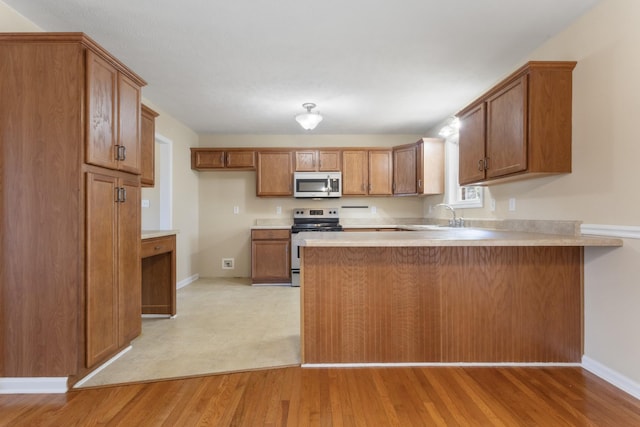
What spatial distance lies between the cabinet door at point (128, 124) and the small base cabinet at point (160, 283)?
1018 millimetres

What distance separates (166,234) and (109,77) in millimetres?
1451

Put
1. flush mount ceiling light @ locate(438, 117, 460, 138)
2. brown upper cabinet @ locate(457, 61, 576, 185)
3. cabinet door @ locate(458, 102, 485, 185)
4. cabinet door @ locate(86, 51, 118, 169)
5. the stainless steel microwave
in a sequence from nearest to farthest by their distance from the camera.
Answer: cabinet door @ locate(86, 51, 118, 169), brown upper cabinet @ locate(457, 61, 576, 185), cabinet door @ locate(458, 102, 485, 185), flush mount ceiling light @ locate(438, 117, 460, 138), the stainless steel microwave

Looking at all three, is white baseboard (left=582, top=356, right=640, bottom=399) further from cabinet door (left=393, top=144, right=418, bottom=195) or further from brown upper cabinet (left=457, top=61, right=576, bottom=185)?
cabinet door (left=393, top=144, right=418, bottom=195)

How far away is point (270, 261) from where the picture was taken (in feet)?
15.8

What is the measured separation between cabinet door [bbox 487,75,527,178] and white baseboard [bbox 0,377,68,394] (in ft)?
10.4

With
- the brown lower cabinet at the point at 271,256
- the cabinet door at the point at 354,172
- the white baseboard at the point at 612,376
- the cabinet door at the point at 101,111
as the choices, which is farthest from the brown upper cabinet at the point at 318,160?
the white baseboard at the point at 612,376

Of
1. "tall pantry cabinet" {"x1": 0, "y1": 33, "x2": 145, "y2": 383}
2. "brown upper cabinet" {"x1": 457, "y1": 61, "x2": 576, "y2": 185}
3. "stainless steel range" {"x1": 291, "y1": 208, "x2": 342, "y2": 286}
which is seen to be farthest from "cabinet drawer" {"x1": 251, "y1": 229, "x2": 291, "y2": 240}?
"brown upper cabinet" {"x1": 457, "y1": 61, "x2": 576, "y2": 185}

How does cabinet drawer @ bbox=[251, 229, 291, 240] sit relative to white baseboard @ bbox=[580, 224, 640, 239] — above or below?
below

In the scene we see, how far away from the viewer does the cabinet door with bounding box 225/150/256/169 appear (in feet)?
16.7

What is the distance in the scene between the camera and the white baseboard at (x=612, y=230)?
5.98 ft

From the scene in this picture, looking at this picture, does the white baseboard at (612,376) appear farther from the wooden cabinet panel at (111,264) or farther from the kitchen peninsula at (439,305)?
the wooden cabinet panel at (111,264)

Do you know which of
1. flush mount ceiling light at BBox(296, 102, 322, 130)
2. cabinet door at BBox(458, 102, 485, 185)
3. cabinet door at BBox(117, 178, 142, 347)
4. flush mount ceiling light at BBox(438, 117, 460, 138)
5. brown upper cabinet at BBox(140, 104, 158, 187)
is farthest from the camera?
flush mount ceiling light at BBox(438, 117, 460, 138)

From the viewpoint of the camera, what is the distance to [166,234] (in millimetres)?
3135

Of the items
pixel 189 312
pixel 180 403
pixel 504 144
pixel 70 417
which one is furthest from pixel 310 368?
pixel 504 144
